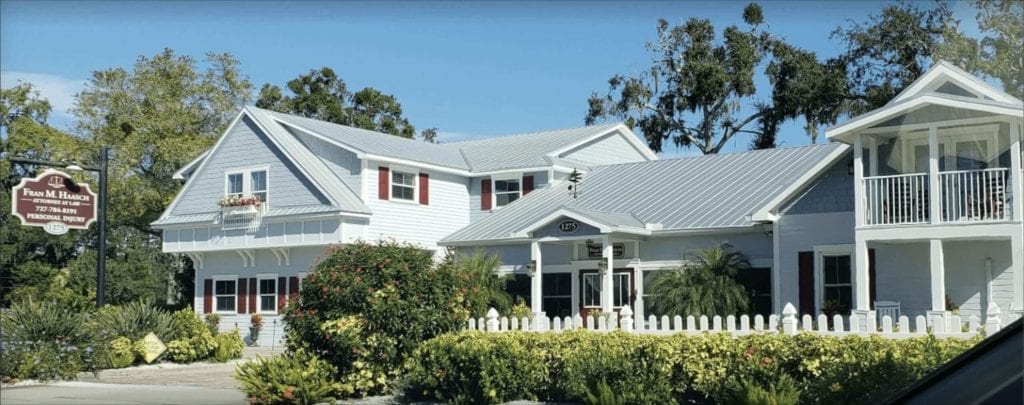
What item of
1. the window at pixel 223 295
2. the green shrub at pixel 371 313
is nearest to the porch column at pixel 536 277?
the green shrub at pixel 371 313

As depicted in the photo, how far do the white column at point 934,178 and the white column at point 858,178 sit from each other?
3.99 feet

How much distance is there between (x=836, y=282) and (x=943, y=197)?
340 cm

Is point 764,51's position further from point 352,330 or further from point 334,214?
point 352,330

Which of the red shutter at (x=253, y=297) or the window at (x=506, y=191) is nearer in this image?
the window at (x=506, y=191)

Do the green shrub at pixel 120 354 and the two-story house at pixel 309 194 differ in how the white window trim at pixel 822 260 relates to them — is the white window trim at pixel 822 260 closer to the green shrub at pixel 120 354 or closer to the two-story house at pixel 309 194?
the two-story house at pixel 309 194

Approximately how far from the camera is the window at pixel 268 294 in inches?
1309

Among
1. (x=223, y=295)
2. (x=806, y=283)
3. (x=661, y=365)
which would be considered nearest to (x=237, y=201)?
(x=223, y=295)

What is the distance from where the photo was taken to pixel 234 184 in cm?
3400

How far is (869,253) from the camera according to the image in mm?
21750

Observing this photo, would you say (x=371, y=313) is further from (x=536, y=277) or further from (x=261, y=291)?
(x=261, y=291)

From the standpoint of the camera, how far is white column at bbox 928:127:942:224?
63.4 feet

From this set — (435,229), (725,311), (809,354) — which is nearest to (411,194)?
(435,229)

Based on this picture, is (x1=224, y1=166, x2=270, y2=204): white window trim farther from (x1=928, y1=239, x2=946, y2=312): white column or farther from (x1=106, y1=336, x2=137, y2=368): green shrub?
(x1=928, y1=239, x2=946, y2=312): white column

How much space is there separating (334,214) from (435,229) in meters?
4.00
